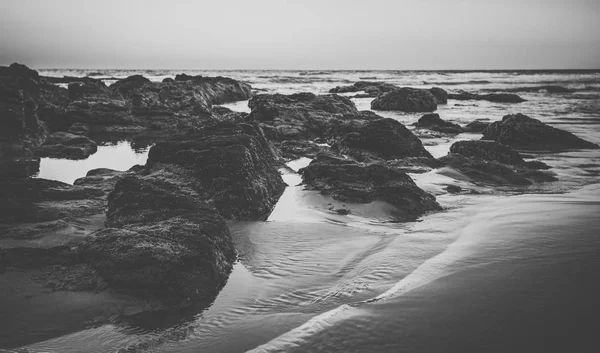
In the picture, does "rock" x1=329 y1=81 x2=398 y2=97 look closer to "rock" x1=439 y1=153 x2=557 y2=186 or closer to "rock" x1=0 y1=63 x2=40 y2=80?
"rock" x1=0 y1=63 x2=40 y2=80

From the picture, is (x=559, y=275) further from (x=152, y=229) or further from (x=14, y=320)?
(x=14, y=320)

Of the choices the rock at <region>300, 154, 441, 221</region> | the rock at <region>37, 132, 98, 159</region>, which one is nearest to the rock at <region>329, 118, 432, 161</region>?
the rock at <region>300, 154, 441, 221</region>

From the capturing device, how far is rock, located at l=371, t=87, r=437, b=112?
24828mm

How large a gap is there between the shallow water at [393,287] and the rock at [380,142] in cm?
411

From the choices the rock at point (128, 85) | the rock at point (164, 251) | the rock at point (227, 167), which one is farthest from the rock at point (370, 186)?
the rock at point (128, 85)

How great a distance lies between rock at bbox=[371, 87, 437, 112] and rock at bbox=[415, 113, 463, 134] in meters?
8.02

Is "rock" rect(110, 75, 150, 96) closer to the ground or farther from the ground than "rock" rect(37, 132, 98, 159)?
farther from the ground

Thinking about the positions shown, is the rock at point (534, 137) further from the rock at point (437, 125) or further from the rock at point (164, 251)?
the rock at point (164, 251)

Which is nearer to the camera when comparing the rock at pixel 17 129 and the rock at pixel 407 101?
the rock at pixel 17 129

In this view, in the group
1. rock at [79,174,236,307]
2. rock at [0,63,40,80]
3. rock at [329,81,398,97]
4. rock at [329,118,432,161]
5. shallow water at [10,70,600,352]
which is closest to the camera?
shallow water at [10,70,600,352]

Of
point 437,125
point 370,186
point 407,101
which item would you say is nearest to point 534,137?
point 437,125

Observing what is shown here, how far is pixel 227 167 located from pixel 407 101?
2085 centimetres

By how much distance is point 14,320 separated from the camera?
2.86 m

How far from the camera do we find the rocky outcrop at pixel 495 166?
7.82 metres
